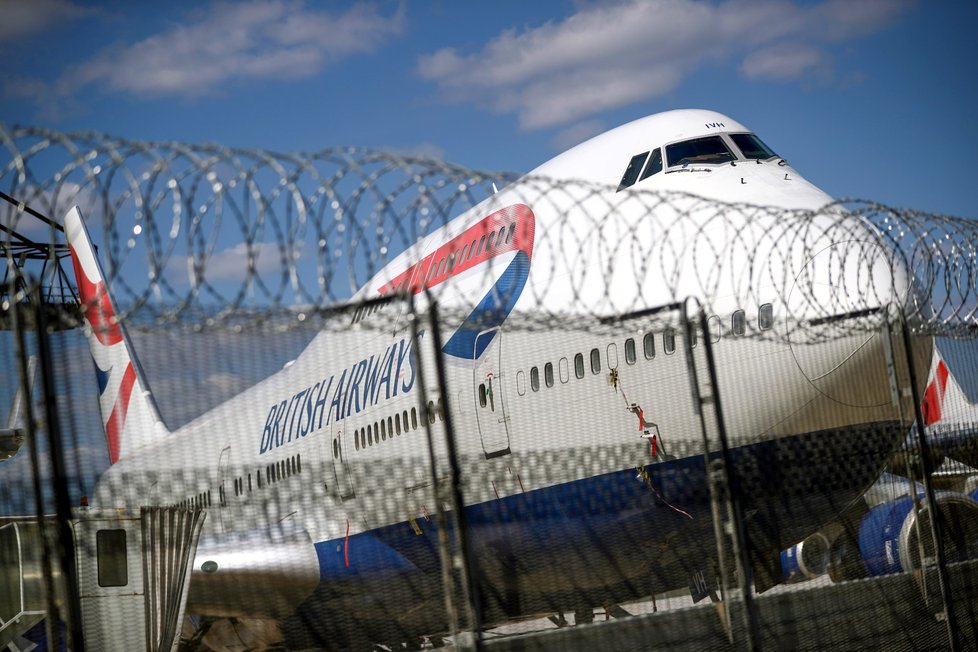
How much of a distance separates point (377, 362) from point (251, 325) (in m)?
4.65

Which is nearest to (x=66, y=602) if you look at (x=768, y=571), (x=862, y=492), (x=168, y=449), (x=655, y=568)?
(x=168, y=449)

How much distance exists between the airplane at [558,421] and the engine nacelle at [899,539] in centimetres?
109

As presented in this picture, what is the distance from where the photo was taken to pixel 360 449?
9406 mm

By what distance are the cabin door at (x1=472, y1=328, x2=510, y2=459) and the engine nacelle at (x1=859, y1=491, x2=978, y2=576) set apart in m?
2.98

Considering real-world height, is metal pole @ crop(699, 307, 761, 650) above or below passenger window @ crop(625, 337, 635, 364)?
below

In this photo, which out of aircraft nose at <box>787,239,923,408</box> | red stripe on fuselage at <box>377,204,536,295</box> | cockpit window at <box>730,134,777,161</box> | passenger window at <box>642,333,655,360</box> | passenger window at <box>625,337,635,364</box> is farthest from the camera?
cockpit window at <box>730,134,777,161</box>

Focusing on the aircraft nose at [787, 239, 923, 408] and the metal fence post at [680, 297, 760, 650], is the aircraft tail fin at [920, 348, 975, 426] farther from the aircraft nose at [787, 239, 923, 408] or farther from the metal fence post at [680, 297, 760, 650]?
the metal fence post at [680, 297, 760, 650]

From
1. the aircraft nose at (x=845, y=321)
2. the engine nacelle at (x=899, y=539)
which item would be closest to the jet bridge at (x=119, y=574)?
the aircraft nose at (x=845, y=321)

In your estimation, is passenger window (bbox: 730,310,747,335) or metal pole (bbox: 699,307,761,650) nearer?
metal pole (bbox: 699,307,761,650)

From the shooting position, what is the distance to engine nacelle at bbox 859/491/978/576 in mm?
8031

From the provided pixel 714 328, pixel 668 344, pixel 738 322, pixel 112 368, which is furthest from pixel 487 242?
pixel 112 368

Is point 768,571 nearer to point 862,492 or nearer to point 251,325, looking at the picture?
point 862,492

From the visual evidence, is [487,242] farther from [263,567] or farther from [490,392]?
[263,567]

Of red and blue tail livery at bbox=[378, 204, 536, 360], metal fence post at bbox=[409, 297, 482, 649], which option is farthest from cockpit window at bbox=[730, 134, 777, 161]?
metal fence post at bbox=[409, 297, 482, 649]
